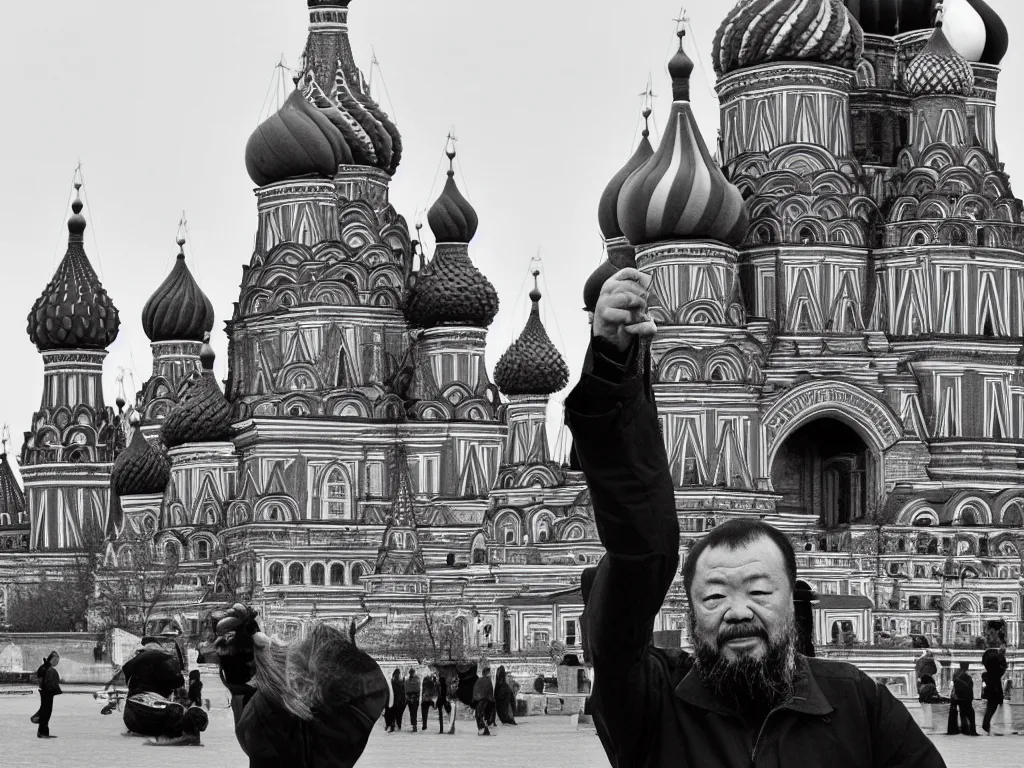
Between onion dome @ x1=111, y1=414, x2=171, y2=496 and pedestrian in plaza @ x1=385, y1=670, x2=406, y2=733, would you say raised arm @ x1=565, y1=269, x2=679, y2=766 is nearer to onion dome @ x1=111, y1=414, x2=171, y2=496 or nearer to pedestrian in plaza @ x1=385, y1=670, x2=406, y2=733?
pedestrian in plaza @ x1=385, y1=670, x2=406, y2=733

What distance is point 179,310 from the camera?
81875mm

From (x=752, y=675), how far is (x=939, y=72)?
5685cm

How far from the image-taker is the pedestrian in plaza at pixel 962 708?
94.4 ft

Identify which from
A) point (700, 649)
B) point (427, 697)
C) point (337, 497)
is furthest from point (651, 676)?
point (337, 497)

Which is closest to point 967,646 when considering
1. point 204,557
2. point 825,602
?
point 825,602

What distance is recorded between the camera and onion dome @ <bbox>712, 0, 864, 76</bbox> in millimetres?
60875

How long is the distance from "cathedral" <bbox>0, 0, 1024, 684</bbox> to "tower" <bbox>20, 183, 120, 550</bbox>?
8522mm

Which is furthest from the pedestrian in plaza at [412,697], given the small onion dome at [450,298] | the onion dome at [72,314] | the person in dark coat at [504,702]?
the onion dome at [72,314]

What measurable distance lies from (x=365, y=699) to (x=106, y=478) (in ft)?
246

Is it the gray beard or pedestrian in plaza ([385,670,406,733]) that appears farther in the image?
pedestrian in plaza ([385,670,406,733])

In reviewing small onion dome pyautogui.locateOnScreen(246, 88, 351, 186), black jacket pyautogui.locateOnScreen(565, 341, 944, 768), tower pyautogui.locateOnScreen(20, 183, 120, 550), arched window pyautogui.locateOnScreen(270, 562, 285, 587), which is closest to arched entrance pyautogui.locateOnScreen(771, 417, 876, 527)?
arched window pyautogui.locateOnScreen(270, 562, 285, 587)

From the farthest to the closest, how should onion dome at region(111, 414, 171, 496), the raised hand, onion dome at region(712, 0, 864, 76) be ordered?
onion dome at region(111, 414, 171, 496)
onion dome at region(712, 0, 864, 76)
the raised hand

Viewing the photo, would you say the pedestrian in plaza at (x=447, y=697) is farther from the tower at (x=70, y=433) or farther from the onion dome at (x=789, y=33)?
the tower at (x=70, y=433)

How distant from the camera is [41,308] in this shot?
80.9m
